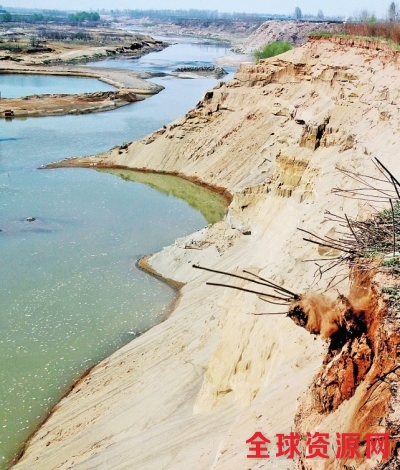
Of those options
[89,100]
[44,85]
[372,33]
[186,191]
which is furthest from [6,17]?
[186,191]

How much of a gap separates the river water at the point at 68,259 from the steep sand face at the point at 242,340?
97 cm

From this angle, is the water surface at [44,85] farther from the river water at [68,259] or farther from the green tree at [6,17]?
the green tree at [6,17]

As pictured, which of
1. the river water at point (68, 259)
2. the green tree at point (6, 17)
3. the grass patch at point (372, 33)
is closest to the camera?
the river water at point (68, 259)

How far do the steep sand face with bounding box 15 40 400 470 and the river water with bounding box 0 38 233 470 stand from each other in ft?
3.18

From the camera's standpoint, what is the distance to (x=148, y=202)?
80.7ft

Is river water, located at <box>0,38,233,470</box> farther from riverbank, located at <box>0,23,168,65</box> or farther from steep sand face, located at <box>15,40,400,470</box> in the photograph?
riverbank, located at <box>0,23,168,65</box>

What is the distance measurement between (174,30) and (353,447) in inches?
7397

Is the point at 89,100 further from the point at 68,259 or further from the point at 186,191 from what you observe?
the point at 68,259

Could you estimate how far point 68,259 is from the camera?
59.5ft

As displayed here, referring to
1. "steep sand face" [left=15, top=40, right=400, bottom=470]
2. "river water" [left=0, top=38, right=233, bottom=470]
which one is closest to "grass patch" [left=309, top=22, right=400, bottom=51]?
"steep sand face" [left=15, top=40, right=400, bottom=470]

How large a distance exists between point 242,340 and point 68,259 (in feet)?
35.3

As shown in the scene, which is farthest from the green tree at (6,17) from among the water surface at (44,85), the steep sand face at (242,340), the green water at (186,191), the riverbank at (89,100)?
the steep sand face at (242,340)

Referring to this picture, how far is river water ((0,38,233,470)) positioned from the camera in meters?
12.5

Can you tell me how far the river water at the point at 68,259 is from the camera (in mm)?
12547
